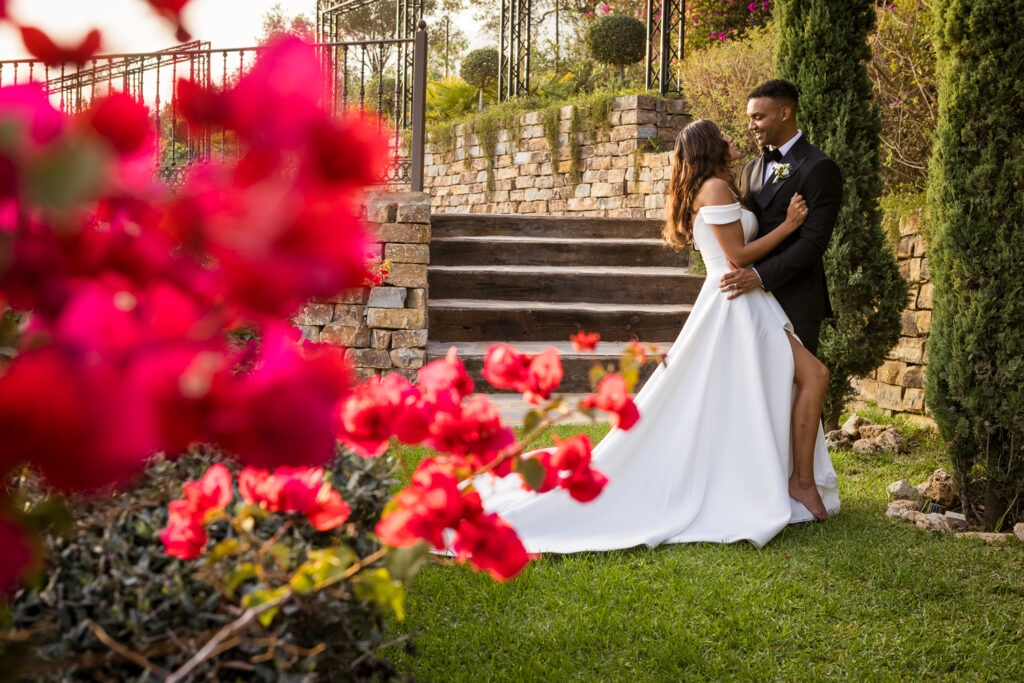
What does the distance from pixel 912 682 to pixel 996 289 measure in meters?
2.18

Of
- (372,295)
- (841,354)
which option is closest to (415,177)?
(372,295)

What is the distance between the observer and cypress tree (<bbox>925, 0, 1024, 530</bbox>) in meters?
4.08

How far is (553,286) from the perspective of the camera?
837cm

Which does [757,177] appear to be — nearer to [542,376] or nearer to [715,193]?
[715,193]

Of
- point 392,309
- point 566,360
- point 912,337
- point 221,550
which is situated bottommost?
point 566,360

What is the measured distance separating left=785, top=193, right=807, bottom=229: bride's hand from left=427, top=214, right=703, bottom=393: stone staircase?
301 centimetres

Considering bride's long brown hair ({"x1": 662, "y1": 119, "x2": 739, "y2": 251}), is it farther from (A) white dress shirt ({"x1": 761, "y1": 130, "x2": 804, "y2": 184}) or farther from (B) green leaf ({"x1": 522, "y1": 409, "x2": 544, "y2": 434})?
(B) green leaf ({"x1": 522, "y1": 409, "x2": 544, "y2": 434})

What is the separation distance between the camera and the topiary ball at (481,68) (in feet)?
52.4

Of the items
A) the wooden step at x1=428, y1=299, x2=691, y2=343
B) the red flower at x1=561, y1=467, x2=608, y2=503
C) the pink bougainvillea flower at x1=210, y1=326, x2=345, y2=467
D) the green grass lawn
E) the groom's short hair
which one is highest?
A: the groom's short hair

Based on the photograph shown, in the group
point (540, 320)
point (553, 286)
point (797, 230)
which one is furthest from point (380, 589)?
point (553, 286)

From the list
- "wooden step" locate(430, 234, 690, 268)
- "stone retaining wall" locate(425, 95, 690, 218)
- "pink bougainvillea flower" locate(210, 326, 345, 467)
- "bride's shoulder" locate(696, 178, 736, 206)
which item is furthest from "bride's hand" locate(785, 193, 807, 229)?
"stone retaining wall" locate(425, 95, 690, 218)

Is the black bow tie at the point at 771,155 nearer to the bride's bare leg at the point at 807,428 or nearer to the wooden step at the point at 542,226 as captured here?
the bride's bare leg at the point at 807,428

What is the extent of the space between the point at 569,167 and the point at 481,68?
554cm

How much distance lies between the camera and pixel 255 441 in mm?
488
